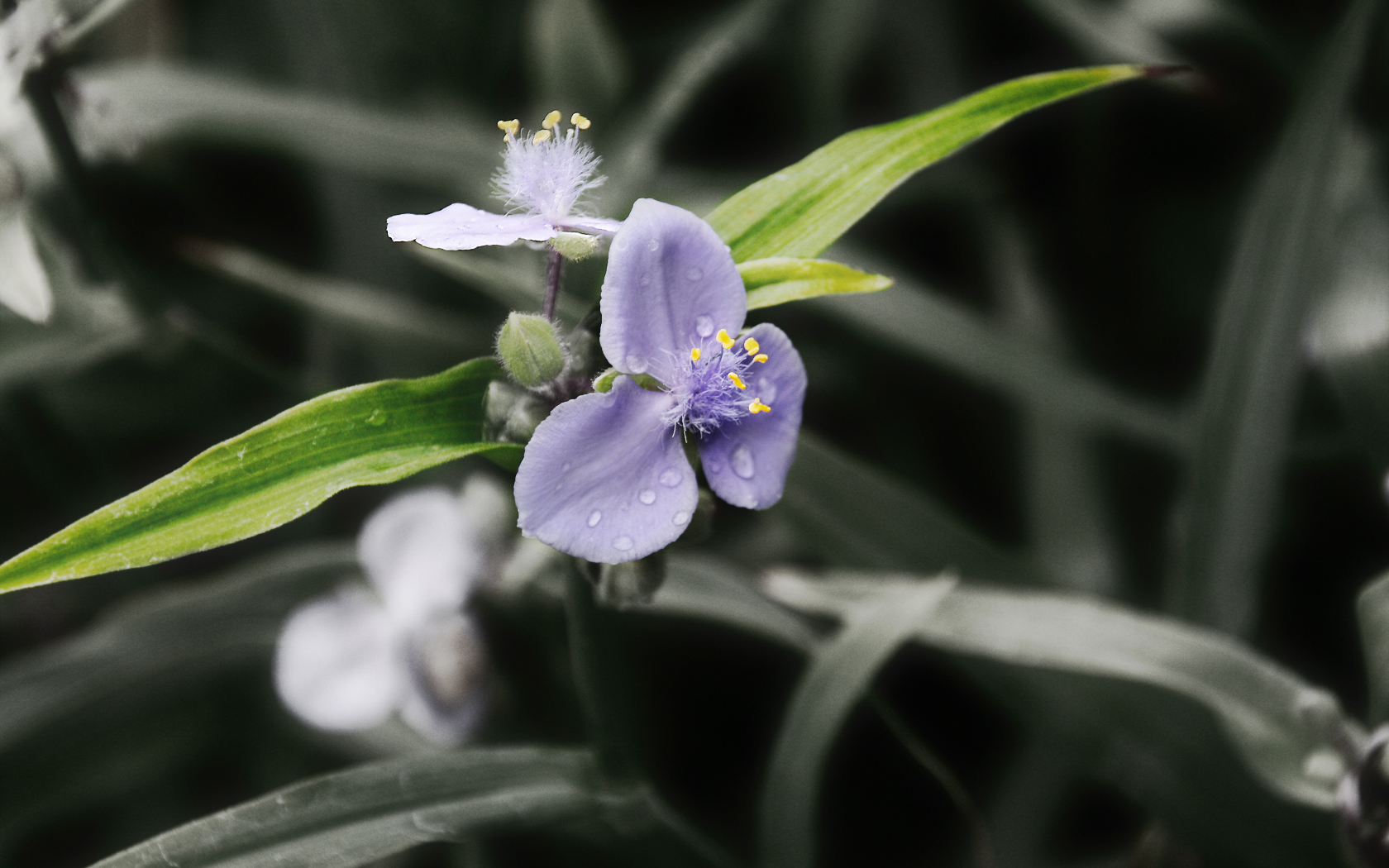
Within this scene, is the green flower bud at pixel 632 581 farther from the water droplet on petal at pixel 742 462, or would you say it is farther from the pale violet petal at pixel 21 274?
the pale violet petal at pixel 21 274

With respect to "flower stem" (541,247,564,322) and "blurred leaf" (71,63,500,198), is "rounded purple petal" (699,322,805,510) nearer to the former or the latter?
"flower stem" (541,247,564,322)

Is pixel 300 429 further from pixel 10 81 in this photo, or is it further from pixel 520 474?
pixel 10 81

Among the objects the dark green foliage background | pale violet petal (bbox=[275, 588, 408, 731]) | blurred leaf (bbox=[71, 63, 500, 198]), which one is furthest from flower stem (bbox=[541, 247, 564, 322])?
blurred leaf (bbox=[71, 63, 500, 198])

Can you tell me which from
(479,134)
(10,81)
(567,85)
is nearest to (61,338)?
(10,81)

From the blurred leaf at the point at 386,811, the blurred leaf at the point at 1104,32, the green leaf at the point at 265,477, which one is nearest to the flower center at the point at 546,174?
the green leaf at the point at 265,477

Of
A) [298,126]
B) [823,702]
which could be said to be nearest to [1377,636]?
[823,702]

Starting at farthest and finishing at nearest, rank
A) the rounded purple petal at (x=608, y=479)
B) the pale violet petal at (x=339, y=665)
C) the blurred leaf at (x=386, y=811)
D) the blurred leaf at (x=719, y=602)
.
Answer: the pale violet petal at (x=339, y=665), the blurred leaf at (x=719, y=602), the blurred leaf at (x=386, y=811), the rounded purple petal at (x=608, y=479)
